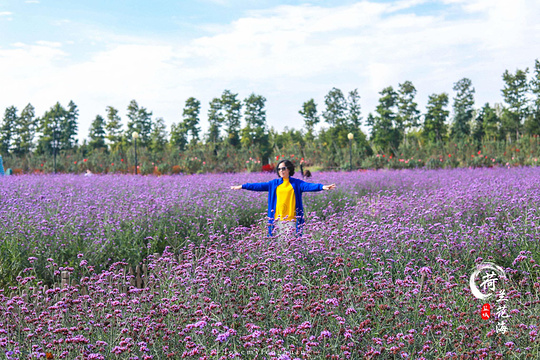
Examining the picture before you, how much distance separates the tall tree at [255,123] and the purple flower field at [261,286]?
2635cm

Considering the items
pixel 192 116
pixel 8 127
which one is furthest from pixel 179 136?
pixel 8 127

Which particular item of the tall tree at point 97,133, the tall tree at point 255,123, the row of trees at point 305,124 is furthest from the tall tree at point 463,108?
the tall tree at point 97,133

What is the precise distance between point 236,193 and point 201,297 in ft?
20.5

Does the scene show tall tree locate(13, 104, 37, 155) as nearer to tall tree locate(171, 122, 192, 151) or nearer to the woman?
tall tree locate(171, 122, 192, 151)

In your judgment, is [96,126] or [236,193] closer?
[236,193]

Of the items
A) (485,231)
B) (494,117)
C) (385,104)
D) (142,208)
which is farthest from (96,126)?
(485,231)

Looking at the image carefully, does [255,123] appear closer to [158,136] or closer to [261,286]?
[158,136]

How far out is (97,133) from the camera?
40.0 m

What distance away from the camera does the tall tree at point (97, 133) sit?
3944 centimetres

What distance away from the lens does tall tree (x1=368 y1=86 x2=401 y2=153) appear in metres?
34.3

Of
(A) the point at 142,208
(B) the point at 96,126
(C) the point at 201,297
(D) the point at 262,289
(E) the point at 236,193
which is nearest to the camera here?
(C) the point at 201,297

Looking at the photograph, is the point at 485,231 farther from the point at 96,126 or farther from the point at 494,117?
the point at 96,126

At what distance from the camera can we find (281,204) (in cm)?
625

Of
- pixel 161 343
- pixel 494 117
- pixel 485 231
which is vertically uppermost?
pixel 494 117
